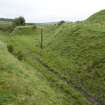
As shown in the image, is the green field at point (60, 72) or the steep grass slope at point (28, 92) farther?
the green field at point (60, 72)

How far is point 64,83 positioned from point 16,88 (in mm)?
10677

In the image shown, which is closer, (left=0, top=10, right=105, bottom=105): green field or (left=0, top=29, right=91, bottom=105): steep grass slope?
(left=0, top=29, right=91, bottom=105): steep grass slope

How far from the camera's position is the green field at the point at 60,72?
20984 millimetres

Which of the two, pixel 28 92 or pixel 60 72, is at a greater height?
pixel 28 92

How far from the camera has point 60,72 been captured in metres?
35.1

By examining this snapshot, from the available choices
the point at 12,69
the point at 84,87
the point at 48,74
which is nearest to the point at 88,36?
the point at 48,74

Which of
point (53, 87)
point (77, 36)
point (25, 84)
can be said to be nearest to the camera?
point (25, 84)

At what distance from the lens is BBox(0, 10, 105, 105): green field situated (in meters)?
21.0

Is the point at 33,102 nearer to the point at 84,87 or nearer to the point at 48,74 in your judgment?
the point at 84,87

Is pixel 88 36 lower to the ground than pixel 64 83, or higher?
higher

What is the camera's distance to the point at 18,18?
95.8 metres

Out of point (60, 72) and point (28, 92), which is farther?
point (60, 72)

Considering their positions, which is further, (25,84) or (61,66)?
(61,66)

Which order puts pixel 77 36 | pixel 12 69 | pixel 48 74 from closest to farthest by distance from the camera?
pixel 12 69, pixel 48 74, pixel 77 36
